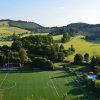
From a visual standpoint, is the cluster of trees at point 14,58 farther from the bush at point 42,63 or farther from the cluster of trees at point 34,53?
the bush at point 42,63

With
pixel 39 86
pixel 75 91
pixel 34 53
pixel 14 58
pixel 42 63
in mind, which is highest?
pixel 14 58

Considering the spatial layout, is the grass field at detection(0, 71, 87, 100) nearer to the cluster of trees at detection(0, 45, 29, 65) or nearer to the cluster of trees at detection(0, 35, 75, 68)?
the cluster of trees at detection(0, 35, 75, 68)

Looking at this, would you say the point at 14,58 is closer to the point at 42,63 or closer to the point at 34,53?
the point at 42,63

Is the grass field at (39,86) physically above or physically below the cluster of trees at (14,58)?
below

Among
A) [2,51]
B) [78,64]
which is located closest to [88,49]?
[78,64]

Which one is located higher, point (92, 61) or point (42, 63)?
point (92, 61)

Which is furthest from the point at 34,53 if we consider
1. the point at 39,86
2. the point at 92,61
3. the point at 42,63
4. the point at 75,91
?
the point at 75,91

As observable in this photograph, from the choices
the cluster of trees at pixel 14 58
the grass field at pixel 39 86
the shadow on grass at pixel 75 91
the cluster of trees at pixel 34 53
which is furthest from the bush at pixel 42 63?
the shadow on grass at pixel 75 91
